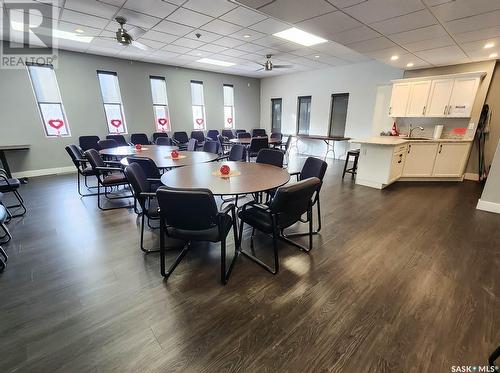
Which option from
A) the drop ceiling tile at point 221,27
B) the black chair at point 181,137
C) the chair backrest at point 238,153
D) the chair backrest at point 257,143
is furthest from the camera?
the black chair at point 181,137

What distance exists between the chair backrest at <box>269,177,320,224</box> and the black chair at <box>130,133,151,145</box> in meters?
5.61

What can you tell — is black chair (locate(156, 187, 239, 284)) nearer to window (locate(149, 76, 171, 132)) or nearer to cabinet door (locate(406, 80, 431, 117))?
cabinet door (locate(406, 80, 431, 117))

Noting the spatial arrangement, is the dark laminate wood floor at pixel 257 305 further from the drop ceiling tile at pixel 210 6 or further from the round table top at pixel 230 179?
the drop ceiling tile at pixel 210 6

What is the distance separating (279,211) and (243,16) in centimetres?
315

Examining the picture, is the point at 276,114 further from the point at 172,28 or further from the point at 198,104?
the point at 172,28

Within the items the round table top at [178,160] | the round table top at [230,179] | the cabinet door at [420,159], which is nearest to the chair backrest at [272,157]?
the round table top at [230,179]

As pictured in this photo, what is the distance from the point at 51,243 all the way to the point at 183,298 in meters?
1.84

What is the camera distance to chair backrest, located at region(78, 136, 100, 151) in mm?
5500

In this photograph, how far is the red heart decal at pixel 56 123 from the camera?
5.34 m

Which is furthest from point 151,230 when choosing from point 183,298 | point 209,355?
point 209,355

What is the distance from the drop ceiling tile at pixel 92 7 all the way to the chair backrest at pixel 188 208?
320cm

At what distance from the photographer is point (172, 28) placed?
150 inches

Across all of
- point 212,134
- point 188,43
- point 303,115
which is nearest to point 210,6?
point 188,43

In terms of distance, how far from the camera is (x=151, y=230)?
2768 mm
